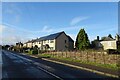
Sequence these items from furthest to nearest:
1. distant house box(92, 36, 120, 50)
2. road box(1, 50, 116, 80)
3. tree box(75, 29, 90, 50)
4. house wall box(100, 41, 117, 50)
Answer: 1. distant house box(92, 36, 120, 50)
2. house wall box(100, 41, 117, 50)
3. tree box(75, 29, 90, 50)
4. road box(1, 50, 116, 80)

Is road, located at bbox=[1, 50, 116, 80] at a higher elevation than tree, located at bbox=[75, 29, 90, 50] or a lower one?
lower

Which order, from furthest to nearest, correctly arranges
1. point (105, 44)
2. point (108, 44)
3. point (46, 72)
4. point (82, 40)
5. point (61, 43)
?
1. point (61, 43)
2. point (105, 44)
3. point (108, 44)
4. point (82, 40)
5. point (46, 72)

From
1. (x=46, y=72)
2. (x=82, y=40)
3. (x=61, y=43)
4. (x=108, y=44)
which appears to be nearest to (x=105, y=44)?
(x=108, y=44)

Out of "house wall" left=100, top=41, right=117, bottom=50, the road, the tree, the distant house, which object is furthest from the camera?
the distant house

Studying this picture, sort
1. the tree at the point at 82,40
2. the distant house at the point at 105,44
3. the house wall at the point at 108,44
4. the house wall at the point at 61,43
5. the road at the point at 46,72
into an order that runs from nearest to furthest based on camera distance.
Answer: the road at the point at 46,72
the tree at the point at 82,40
the house wall at the point at 108,44
the distant house at the point at 105,44
the house wall at the point at 61,43

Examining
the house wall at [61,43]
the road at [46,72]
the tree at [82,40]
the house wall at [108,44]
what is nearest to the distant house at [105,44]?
the house wall at [108,44]

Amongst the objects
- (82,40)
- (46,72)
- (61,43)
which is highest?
(82,40)

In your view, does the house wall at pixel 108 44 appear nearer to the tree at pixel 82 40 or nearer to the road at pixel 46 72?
the tree at pixel 82 40

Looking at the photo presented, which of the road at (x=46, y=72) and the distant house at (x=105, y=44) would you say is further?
the distant house at (x=105, y=44)

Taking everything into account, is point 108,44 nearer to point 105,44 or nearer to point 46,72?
point 105,44

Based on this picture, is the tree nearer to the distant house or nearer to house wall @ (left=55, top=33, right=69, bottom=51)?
house wall @ (left=55, top=33, right=69, bottom=51)

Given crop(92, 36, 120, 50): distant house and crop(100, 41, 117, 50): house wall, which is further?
crop(92, 36, 120, 50): distant house

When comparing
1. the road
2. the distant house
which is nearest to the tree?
the distant house

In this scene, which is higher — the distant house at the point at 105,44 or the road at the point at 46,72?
the distant house at the point at 105,44
